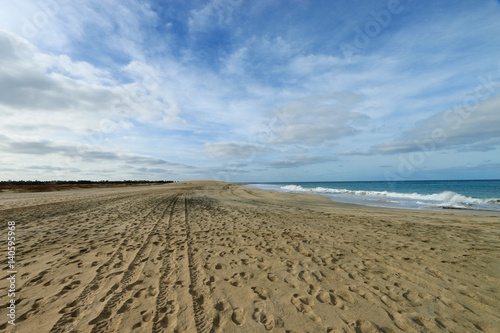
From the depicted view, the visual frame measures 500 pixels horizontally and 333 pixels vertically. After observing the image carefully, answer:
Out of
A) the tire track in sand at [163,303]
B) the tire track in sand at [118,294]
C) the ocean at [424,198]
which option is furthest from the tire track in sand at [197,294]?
the ocean at [424,198]

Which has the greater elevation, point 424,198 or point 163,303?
point 424,198

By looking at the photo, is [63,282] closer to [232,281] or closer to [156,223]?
[232,281]

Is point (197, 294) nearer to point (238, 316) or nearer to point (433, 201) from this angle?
point (238, 316)

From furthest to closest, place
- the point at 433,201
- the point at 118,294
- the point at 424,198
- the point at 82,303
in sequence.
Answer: the point at 424,198 → the point at 433,201 → the point at 118,294 → the point at 82,303

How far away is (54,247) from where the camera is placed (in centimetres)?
787

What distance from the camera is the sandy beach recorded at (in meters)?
3.99

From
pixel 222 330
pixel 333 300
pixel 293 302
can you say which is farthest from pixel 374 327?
pixel 222 330

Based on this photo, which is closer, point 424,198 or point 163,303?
point 163,303

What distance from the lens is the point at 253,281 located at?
216 inches

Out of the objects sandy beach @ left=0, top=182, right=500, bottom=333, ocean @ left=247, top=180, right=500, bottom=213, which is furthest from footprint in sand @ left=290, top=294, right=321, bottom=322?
ocean @ left=247, top=180, right=500, bottom=213

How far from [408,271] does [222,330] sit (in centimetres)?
517

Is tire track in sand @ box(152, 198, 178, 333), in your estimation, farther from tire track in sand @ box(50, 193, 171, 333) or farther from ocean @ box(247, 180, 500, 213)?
ocean @ box(247, 180, 500, 213)

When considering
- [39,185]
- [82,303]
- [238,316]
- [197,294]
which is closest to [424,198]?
[238,316]

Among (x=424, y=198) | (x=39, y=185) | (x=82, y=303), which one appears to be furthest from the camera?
(x=39, y=185)
